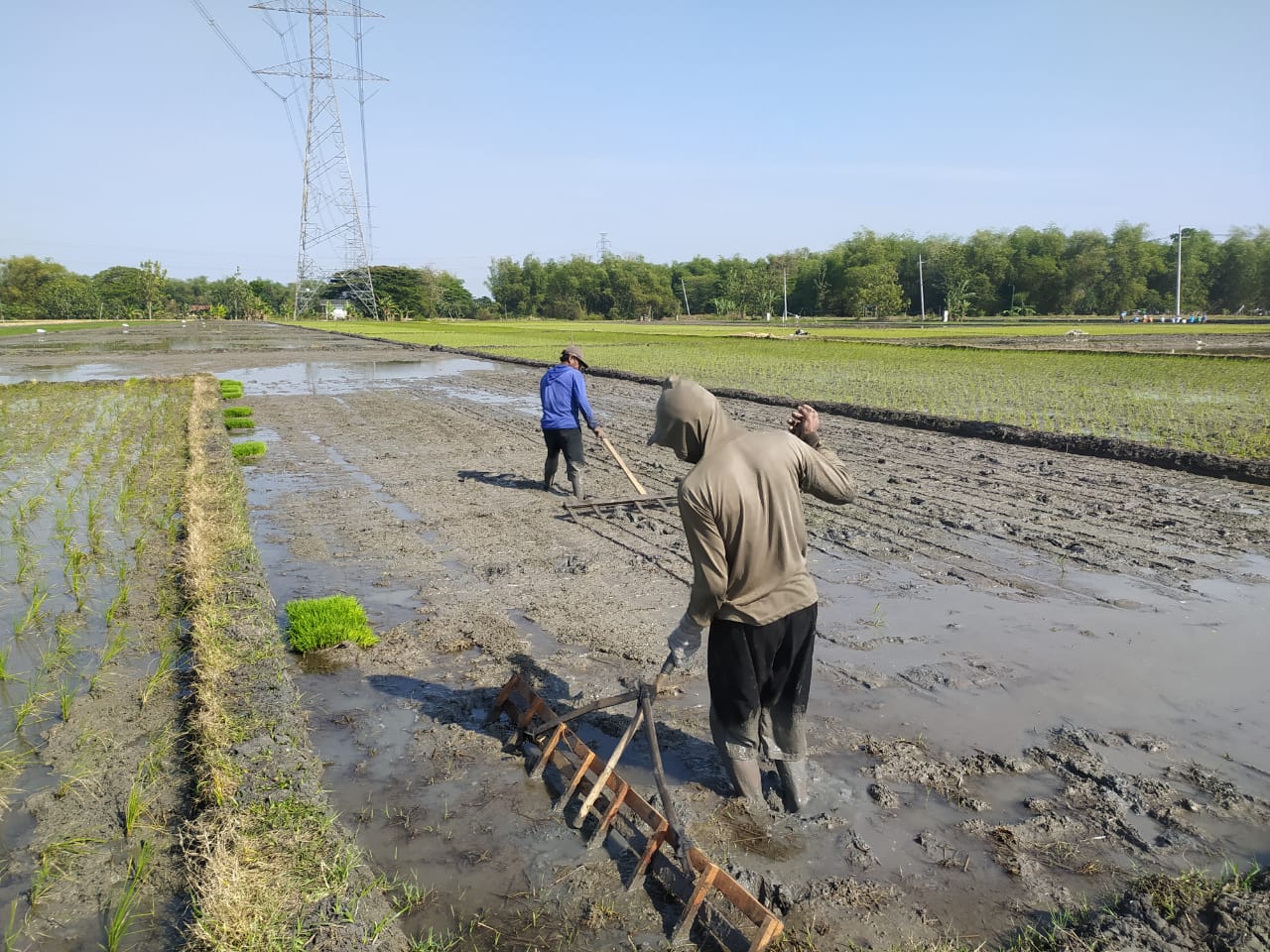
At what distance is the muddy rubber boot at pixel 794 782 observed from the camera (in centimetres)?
364

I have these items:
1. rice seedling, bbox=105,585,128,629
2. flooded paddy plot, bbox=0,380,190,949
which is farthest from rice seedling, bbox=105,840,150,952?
rice seedling, bbox=105,585,128,629

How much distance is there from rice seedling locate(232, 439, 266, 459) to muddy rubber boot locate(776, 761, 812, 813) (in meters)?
10.6

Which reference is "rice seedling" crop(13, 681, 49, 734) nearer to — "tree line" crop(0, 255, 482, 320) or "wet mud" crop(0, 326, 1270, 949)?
"wet mud" crop(0, 326, 1270, 949)

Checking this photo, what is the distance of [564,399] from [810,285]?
87925 mm

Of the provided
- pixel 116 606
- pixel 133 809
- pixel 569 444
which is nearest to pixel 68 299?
pixel 569 444

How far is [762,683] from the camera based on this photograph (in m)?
3.49

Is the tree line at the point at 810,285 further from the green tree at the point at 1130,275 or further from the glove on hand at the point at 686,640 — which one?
the glove on hand at the point at 686,640

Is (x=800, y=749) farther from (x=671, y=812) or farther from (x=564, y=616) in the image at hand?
(x=564, y=616)

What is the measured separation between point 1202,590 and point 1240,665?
135 centimetres

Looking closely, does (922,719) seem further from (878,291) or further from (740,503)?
(878,291)

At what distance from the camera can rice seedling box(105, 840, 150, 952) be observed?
297 cm

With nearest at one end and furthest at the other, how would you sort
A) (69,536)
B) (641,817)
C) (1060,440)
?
(641,817) → (69,536) → (1060,440)

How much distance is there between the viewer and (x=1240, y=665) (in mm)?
4992

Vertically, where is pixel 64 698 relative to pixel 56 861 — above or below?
above
